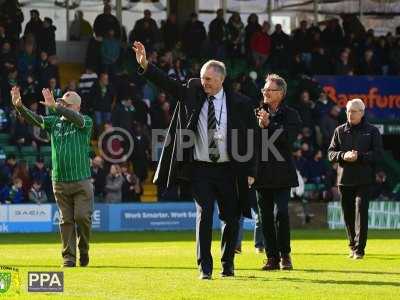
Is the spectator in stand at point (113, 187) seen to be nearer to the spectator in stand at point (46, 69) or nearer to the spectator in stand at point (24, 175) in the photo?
the spectator in stand at point (24, 175)

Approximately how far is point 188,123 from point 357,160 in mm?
4585

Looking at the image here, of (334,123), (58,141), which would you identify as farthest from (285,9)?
(58,141)

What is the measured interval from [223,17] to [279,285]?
25113mm

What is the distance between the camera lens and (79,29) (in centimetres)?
3681

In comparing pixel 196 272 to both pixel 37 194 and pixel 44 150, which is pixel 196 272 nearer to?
pixel 37 194

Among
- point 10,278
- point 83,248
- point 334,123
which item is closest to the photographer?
point 10,278

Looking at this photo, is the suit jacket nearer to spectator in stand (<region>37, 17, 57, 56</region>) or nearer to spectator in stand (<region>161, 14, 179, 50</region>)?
spectator in stand (<region>37, 17, 57, 56</region>)

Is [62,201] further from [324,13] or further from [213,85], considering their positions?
[324,13]

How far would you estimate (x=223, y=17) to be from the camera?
125ft

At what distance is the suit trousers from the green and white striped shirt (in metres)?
0.11

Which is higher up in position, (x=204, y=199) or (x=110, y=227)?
(x=204, y=199)

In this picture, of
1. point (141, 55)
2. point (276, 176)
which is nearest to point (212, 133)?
point (141, 55)

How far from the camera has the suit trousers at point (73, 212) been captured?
16297 millimetres

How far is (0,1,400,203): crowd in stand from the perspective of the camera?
31031mm
